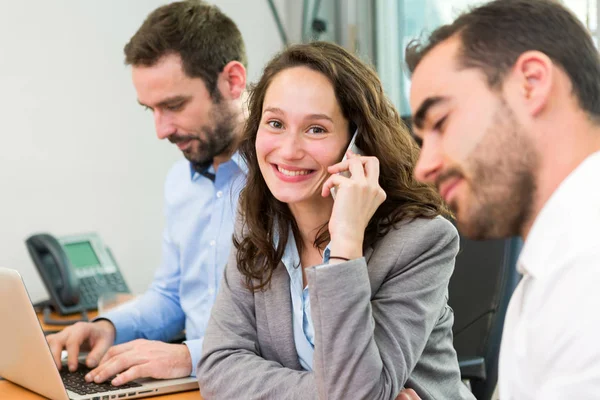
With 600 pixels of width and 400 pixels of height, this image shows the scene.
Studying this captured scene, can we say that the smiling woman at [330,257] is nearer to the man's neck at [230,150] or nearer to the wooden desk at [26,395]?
the wooden desk at [26,395]

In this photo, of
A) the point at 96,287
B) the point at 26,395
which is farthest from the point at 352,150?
the point at 96,287

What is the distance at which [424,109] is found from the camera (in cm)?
95

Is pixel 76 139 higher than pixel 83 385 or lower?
higher

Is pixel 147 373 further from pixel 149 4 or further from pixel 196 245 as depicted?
pixel 149 4

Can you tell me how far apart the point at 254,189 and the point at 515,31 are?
2.65 ft

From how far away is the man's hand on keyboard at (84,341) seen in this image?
1.66 metres

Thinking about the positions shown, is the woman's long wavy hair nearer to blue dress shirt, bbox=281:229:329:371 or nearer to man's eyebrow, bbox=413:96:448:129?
blue dress shirt, bbox=281:229:329:371

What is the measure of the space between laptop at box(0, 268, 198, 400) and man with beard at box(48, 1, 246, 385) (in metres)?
0.32

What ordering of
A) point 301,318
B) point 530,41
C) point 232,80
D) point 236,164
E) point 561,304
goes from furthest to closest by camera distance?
point 232,80 → point 236,164 → point 301,318 → point 530,41 → point 561,304

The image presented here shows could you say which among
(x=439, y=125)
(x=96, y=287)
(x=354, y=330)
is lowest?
(x=96, y=287)

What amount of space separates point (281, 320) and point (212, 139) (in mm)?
653

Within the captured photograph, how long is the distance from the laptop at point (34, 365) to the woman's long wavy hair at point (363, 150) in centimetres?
27

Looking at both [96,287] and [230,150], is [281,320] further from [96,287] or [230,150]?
[96,287]

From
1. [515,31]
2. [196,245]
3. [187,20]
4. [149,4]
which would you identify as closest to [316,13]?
[149,4]
